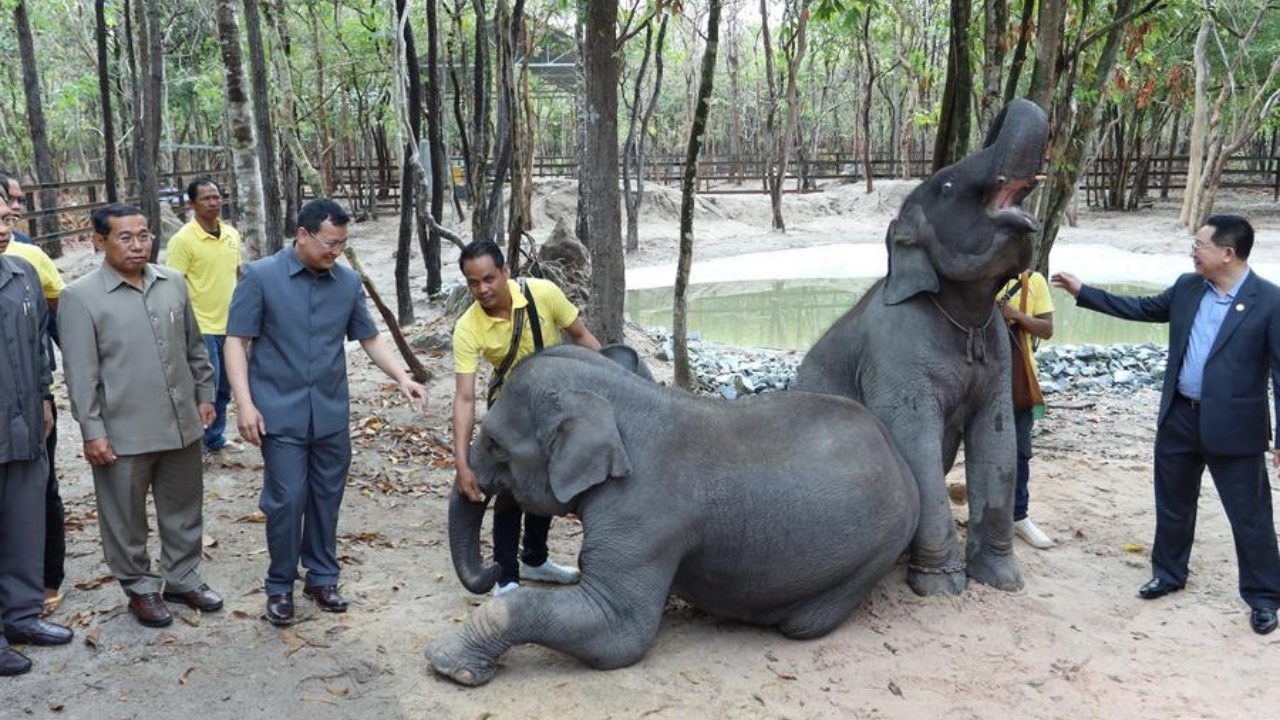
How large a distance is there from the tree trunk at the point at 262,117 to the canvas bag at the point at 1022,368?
284 inches

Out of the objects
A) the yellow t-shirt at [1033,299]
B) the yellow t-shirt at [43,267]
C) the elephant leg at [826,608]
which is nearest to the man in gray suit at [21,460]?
the yellow t-shirt at [43,267]

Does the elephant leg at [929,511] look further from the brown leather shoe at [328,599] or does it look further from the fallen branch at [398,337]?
the fallen branch at [398,337]

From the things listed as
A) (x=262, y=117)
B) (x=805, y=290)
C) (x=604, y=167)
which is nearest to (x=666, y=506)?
(x=604, y=167)

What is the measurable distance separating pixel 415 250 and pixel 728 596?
1819cm

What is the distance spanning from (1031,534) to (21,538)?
16.7 ft

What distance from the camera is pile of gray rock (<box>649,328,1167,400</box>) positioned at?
34.3 feet

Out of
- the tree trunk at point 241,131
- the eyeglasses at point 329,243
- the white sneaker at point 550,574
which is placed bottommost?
the white sneaker at point 550,574

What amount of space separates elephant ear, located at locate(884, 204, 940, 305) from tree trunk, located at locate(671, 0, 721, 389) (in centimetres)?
358

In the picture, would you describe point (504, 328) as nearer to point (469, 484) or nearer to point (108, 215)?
point (469, 484)

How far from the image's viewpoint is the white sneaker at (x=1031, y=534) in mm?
5973

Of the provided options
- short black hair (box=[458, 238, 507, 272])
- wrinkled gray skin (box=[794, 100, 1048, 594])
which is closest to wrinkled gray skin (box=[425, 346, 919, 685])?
wrinkled gray skin (box=[794, 100, 1048, 594])

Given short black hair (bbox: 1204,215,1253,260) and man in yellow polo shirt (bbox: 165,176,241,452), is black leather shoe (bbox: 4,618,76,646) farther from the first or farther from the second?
short black hair (bbox: 1204,215,1253,260)

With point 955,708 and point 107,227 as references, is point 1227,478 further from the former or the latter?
point 107,227

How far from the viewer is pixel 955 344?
17.0 ft
